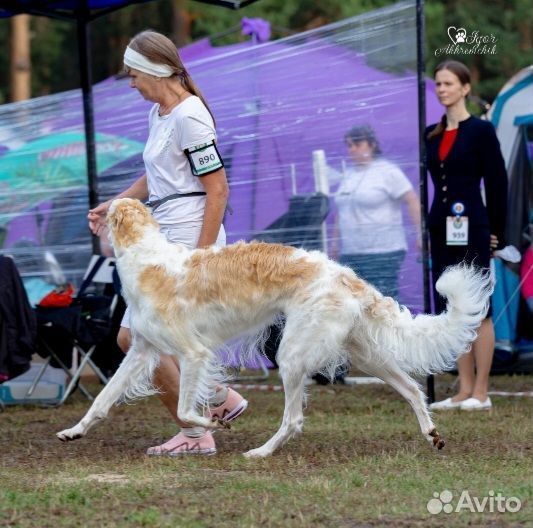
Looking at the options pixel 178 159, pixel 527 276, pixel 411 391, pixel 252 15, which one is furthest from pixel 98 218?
pixel 252 15

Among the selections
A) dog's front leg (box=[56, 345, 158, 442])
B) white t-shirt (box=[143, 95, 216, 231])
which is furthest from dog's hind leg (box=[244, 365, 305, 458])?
white t-shirt (box=[143, 95, 216, 231])

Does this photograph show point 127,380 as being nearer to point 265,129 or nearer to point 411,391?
point 411,391

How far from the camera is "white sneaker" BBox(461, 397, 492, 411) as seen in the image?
6.77m

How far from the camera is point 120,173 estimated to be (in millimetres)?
8031

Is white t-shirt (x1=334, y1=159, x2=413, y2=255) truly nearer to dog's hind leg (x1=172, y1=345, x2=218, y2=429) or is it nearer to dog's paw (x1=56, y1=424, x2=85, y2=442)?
dog's hind leg (x1=172, y1=345, x2=218, y2=429)

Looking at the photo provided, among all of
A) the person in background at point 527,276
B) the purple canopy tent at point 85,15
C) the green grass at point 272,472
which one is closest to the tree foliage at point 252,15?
the person in background at point 527,276

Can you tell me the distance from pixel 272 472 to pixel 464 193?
8.51 ft

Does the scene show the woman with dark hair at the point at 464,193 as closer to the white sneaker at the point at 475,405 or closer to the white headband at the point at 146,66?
the white sneaker at the point at 475,405

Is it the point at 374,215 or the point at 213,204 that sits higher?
the point at 213,204

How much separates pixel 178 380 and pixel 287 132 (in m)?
2.75

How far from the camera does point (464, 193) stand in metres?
6.64

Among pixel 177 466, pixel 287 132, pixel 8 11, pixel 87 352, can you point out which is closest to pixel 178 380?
pixel 177 466

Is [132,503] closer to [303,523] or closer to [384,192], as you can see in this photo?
[303,523]

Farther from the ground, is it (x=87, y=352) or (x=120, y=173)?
(x=120, y=173)
